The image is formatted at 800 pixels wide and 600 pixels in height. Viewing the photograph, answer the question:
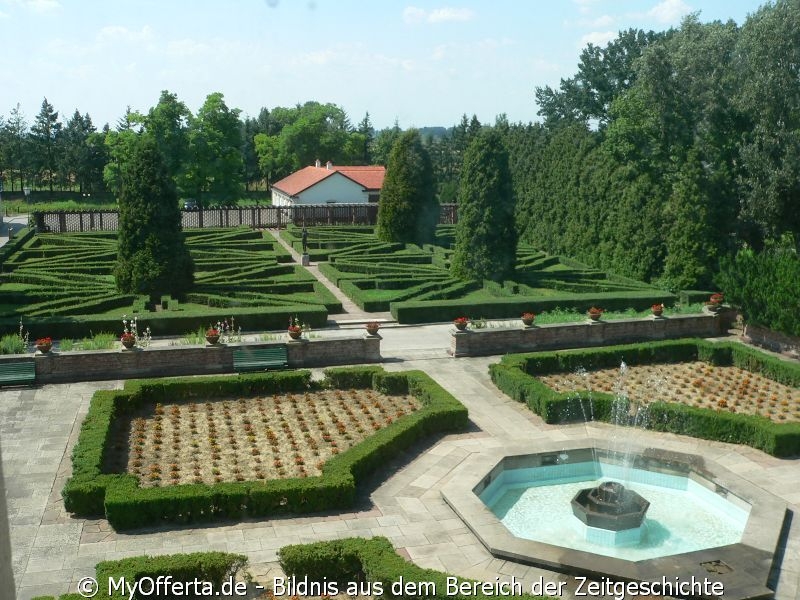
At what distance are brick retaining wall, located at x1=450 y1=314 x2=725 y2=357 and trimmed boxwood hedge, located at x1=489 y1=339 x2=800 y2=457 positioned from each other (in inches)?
73.9

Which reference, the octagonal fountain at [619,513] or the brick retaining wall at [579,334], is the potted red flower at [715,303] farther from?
the octagonal fountain at [619,513]

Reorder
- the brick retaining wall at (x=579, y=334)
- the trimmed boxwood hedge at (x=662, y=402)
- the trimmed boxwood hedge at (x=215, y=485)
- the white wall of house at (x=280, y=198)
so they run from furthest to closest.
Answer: the white wall of house at (x=280, y=198) < the brick retaining wall at (x=579, y=334) < the trimmed boxwood hedge at (x=662, y=402) < the trimmed boxwood hedge at (x=215, y=485)

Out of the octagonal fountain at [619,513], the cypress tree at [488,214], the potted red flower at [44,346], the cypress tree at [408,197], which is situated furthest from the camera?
the cypress tree at [408,197]

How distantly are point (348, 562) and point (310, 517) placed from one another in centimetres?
227

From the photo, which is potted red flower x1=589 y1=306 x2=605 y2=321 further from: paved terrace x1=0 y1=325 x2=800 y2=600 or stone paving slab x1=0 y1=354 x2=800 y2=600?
stone paving slab x1=0 y1=354 x2=800 y2=600

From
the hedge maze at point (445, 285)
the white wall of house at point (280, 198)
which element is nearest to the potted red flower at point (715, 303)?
the hedge maze at point (445, 285)

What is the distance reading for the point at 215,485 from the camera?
13.3m

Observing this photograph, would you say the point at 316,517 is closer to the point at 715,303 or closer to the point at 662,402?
the point at 662,402

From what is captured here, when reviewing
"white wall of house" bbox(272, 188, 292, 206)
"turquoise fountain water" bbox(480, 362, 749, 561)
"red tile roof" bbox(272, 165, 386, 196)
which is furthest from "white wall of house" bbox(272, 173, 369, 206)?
"turquoise fountain water" bbox(480, 362, 749, 561)

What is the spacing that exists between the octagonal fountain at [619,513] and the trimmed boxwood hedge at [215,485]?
1.65 m

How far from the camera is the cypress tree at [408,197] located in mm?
41594

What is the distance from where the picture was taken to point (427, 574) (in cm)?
1059

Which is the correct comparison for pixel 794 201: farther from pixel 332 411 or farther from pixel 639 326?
pixel 332 411

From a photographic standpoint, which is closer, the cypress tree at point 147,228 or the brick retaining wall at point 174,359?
the brick retaining wall at point 174,359
